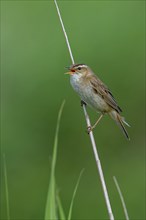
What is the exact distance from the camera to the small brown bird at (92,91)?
584cm

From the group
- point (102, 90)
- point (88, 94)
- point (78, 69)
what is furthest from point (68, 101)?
point (78, 69)

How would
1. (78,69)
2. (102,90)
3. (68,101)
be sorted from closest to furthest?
(78,69)
(102,90)
(68,101)

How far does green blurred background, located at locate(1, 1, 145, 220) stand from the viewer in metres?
9.18

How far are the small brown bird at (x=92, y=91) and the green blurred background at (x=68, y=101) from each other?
267 cm

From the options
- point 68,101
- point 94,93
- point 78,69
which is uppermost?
point 78,69

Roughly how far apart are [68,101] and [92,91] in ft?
12.9

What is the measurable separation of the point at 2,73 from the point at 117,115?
172 inches

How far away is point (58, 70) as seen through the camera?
34.1ft

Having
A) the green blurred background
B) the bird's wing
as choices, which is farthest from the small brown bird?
the green blurred background

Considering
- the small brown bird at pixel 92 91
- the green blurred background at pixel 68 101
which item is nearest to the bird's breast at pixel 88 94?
the small brown bird at pixel 92 91

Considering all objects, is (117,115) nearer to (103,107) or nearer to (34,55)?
(103,107)

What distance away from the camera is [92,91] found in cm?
603

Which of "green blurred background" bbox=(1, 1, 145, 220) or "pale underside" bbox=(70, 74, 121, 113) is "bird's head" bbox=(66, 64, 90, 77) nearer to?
"pale underside" bbox=(70, 74, 121, 113)

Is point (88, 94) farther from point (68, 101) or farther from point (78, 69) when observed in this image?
point (68, 101)
